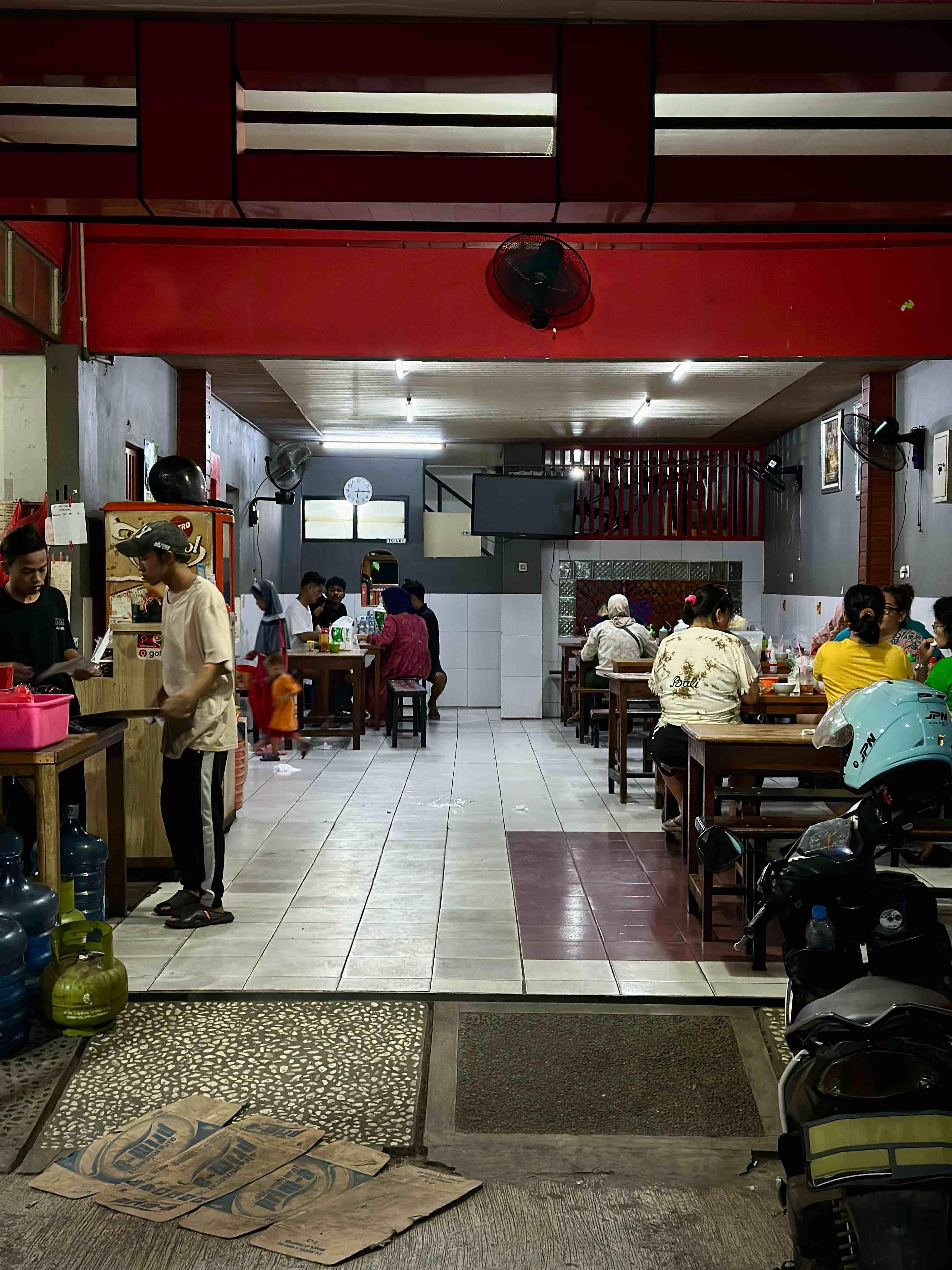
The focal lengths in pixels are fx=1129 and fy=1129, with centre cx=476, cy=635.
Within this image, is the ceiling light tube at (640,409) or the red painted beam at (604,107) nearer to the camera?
the red painted beam at (604,107)

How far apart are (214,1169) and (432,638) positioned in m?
9.68

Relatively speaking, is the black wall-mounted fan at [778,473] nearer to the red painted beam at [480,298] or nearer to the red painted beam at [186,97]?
the red painted beam at [480,298]

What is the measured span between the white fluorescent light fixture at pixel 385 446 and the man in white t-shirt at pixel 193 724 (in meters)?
8.84

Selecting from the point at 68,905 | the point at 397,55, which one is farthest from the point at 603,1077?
the point at 397,55

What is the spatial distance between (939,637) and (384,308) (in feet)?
12.6

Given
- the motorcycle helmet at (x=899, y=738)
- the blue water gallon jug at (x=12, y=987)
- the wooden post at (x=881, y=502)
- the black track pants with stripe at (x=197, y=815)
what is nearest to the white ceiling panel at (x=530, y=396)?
the wooden post at (x=881, y=502)

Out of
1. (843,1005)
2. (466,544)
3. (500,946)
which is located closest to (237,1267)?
(843,1005)

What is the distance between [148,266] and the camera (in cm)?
691

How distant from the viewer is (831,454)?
10.7 metres

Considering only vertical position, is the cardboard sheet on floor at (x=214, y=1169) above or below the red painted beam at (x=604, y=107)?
below

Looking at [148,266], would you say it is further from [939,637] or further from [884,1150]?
[884,1150]

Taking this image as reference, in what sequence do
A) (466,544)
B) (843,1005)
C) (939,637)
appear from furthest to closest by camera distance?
(466,544) → (939,637) → (843,1005)

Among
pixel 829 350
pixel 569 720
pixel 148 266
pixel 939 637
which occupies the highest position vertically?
pixel 148 266

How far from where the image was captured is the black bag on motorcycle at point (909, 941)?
2225 mm
